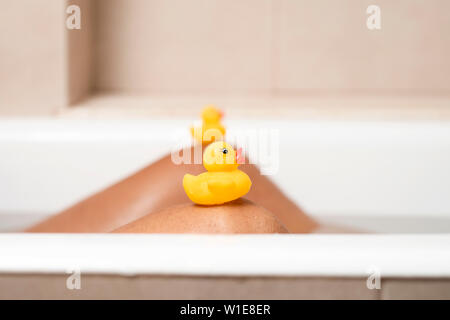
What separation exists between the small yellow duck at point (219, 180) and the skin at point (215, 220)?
19 mm

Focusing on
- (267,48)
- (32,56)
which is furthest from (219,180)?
(267,48)

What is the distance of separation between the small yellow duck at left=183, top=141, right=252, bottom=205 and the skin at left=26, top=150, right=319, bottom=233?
0.91ft

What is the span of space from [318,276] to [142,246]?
170mm

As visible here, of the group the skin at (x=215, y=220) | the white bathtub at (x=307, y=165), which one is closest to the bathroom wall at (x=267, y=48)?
the white bathtub at (x=307, y=165)

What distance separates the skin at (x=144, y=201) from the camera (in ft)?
3.70

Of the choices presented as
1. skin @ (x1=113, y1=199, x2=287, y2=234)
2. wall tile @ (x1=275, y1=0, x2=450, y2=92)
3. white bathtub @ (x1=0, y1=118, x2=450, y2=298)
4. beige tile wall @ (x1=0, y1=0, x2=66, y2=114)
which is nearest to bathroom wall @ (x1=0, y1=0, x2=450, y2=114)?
wall tile @ (x1=275, y1=0, x2=450, y2=92)

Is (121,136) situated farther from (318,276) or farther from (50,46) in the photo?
(318,276)

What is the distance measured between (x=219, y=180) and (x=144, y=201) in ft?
1.30

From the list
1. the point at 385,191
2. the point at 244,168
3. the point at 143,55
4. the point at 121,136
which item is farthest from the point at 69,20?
the point at 385,191

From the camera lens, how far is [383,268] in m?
0.55

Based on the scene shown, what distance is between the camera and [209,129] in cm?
116

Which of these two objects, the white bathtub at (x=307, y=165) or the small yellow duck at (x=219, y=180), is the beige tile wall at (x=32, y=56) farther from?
the small yellow duck at (x=219, y=180)

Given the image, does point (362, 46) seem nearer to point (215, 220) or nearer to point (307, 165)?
point (307, 165)

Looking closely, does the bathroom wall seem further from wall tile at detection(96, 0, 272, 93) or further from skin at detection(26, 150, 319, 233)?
skin at detection(26, 150, 319, 233)
